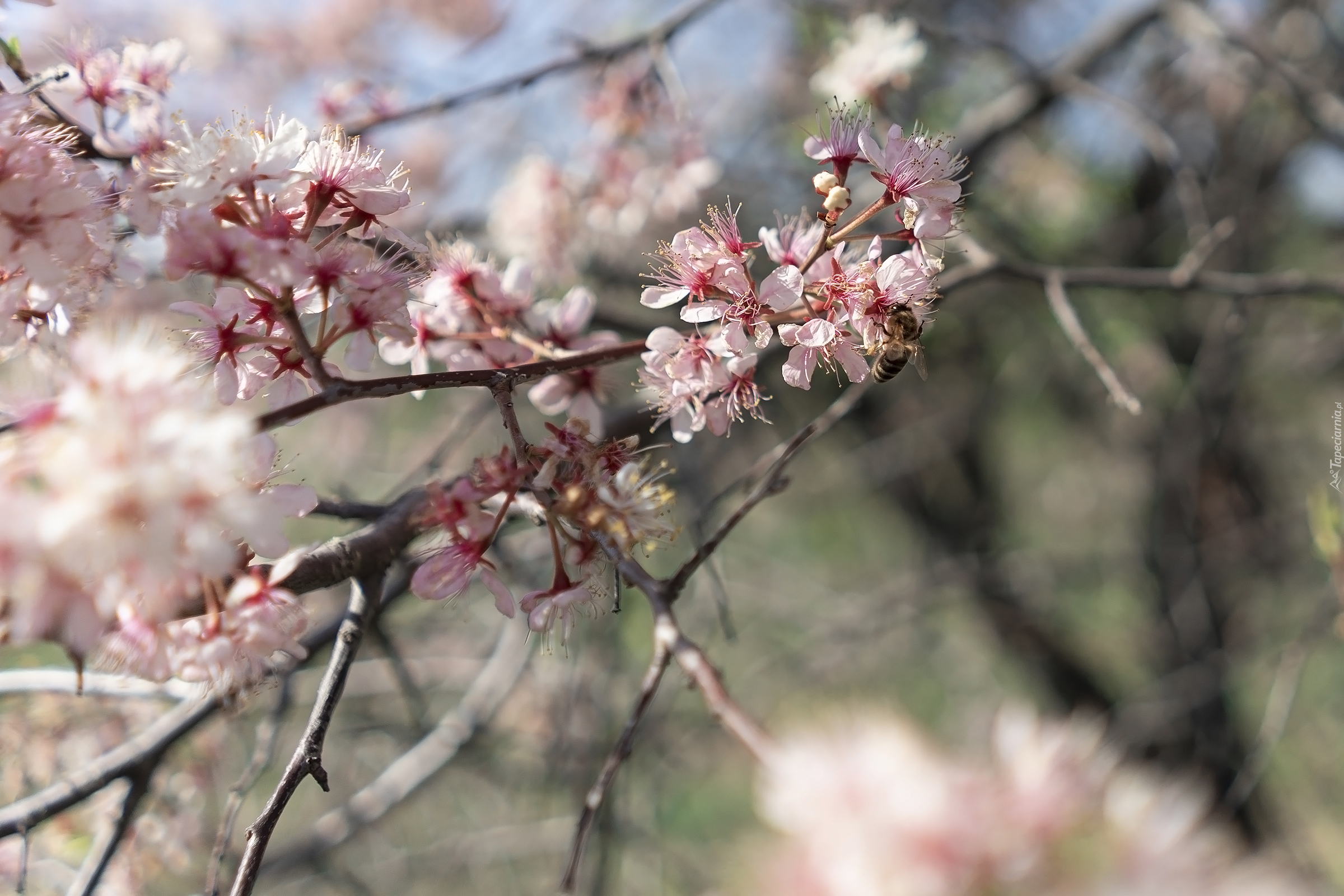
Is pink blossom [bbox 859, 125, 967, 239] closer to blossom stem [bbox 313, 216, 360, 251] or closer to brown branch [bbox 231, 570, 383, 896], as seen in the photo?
blossom stem [bbox 313, 216, 360, 251]

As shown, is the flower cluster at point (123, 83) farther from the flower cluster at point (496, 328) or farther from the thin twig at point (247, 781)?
the thin twig at point (247, 781)

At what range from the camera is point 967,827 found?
0.76 m

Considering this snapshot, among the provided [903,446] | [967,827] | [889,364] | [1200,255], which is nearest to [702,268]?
[889,364]

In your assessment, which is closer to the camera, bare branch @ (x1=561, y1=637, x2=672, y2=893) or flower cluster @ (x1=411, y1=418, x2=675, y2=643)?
bare branch @ (x1=561, y1=637, x2=672, y2=893)

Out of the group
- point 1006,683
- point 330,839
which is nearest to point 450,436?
point 330,839

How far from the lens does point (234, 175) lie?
3.11 feet

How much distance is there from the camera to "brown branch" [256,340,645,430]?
0.84 m

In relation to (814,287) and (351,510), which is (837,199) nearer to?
(814,287)

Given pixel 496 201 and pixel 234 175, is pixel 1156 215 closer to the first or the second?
pixel 496 201

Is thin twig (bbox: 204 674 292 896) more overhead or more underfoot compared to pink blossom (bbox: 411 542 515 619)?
more underfoot

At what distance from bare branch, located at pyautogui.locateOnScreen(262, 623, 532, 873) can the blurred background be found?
10cm

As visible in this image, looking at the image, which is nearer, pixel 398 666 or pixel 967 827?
pixel 967 827

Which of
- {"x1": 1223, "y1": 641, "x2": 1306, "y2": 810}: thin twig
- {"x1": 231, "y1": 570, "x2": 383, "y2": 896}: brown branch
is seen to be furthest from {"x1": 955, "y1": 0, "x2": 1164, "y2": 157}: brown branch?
{"x1": 231, "y1": 570, "x2": 383, "y2": 896}: brown branch

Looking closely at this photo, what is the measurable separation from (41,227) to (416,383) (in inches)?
20.4
